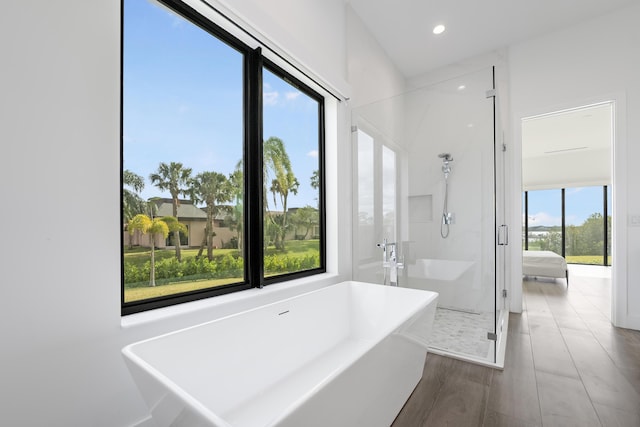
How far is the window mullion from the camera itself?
1.97 metres

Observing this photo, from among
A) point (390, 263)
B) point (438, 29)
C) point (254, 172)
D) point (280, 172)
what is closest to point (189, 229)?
point (254, 172)

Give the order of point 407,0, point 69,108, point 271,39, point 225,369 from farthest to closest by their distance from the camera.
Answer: point 407,0, point 271,39, point 225,369, point 69,108

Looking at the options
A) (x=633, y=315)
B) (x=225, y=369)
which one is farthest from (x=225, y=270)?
(x=633, y=315)

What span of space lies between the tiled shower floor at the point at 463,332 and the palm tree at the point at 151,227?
213 centimetres

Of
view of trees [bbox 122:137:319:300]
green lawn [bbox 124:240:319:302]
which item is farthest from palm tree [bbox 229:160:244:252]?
green lawn [bbox 124:240:319:302]

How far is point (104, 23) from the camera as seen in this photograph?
→ 3.91 ft

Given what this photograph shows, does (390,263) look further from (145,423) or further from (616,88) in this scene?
(616,88)

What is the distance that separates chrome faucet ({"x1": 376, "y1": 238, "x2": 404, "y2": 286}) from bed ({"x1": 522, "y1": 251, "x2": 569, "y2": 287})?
3.83 m

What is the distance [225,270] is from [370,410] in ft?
3.66

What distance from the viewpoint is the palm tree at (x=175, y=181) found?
155 centimetres

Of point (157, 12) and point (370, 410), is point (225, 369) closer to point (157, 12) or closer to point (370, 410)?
point (370, 410)

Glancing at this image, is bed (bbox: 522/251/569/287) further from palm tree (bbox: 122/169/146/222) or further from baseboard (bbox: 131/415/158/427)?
palm tree (bbox: 122/169/146/222)

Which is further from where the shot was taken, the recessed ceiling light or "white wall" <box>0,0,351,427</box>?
the recessed ceiling light

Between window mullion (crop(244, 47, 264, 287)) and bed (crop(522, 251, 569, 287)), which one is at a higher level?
window mullion (crop(244, 47, 264, 287))
